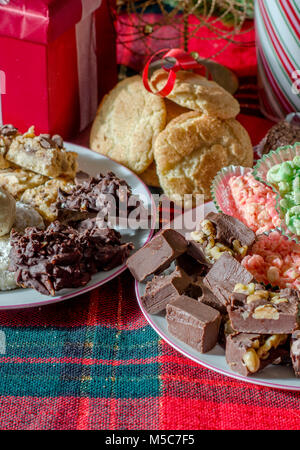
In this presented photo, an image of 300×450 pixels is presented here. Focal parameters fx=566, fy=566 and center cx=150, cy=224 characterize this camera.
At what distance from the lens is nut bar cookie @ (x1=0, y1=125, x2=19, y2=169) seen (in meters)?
2.14

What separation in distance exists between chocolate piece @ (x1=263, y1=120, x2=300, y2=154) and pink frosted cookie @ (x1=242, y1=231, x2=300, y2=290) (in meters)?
0.69

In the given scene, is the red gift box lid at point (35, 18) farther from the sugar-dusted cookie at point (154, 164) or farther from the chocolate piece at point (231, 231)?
the chocolate piece at point (231, 231)

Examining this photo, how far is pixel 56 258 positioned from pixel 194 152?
838 mm

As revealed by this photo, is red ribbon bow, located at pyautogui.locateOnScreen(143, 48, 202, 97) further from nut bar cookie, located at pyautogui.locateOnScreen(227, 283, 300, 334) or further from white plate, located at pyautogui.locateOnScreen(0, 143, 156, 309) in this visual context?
nut bar cookie, located at pyautogui.locateOnScreen(227, 283, 300, 334)

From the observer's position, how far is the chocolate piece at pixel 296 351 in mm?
1408

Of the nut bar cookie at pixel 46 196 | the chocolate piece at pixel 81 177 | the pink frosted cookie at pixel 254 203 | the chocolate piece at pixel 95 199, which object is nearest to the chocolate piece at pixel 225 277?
the pink frosted cookie at pixel 254 203

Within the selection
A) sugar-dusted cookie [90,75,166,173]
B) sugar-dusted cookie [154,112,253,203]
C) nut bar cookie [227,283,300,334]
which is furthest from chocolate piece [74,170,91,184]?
nut bar cookie [227,283,300,334]

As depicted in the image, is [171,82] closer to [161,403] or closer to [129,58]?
[129,58]

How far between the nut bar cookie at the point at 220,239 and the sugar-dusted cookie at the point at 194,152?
0.46 m

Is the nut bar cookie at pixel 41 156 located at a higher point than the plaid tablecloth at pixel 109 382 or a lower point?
higher

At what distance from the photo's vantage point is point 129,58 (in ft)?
10.7

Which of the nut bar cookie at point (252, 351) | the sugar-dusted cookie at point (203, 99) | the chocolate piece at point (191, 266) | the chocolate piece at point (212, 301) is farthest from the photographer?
the sugar-dusted cookie at point (203, 99)

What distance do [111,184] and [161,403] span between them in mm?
804

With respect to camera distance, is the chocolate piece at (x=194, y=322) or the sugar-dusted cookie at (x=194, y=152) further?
the sugar-dusted cookie at (x=194, y=152)
